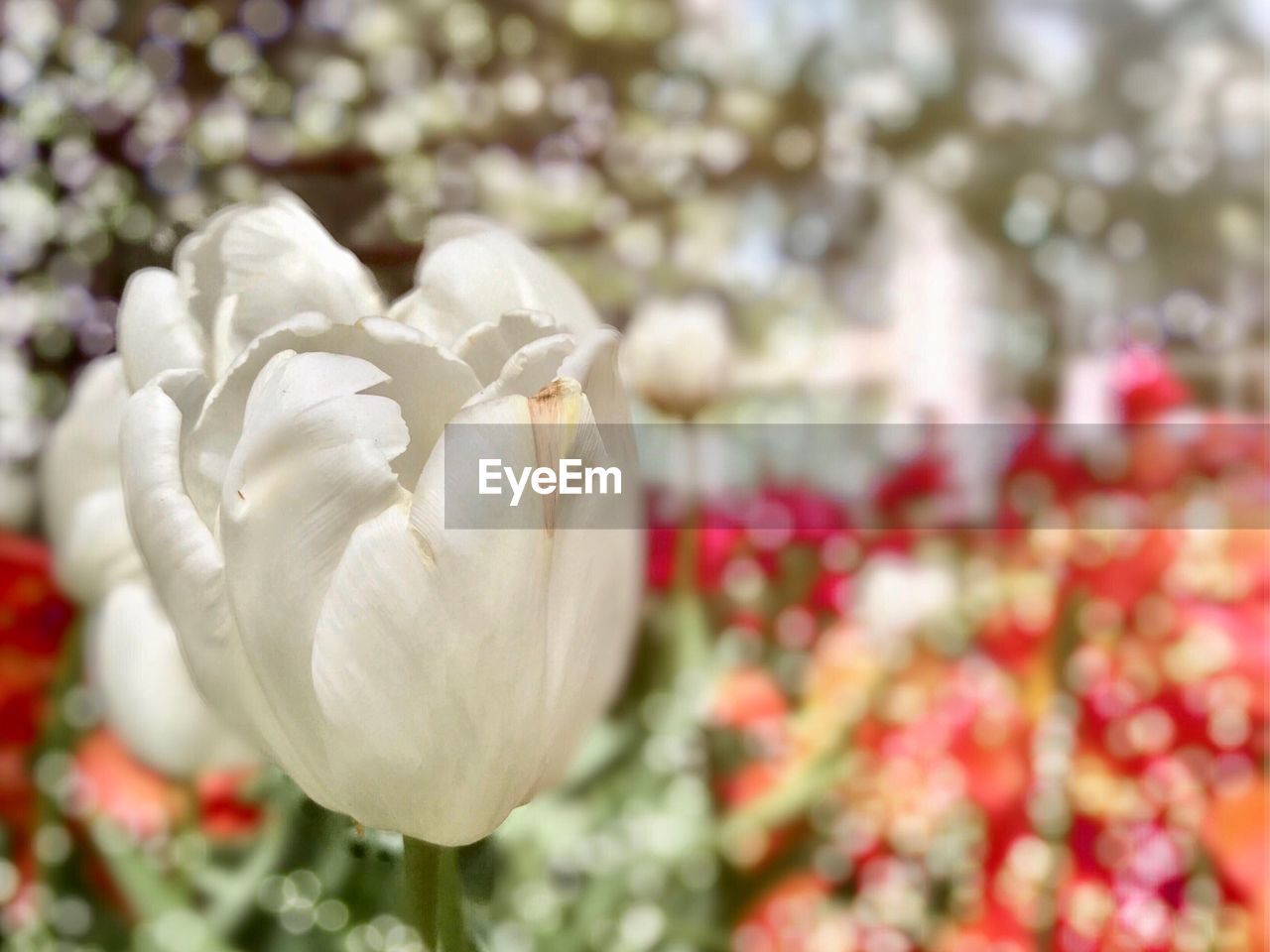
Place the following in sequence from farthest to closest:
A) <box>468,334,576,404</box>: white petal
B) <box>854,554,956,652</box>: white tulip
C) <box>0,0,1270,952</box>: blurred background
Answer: <box>854,554,956,652</box>: white tulip, <box>0,0,1270,952</box>: blurred background, <box>468,334,576,404</box>: white petal

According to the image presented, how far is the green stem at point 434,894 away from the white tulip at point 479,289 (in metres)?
0.05

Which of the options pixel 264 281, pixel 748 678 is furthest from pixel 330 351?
pixel 748 678

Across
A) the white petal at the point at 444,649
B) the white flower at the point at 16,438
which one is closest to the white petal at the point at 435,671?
the white petal at the point at 444,649

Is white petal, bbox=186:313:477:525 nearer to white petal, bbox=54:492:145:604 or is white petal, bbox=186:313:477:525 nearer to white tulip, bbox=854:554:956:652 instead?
white petal, bbox=54:492:145:604

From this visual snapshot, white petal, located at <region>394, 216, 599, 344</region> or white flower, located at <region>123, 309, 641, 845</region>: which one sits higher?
white petal, located at <region>394, 216, 599, 344</region>

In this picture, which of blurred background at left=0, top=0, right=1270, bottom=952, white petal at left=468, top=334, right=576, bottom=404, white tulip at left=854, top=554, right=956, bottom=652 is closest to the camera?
white petal at left=468, top=334, right=576, bottom=404

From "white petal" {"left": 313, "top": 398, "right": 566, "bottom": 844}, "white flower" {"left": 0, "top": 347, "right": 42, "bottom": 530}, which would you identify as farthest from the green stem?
"white flower" {"left": 0, "top": 347, "right": 42, "bottom": 530}

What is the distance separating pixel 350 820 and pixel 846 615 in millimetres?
270

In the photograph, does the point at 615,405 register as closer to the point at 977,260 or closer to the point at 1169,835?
the point at 1169,835

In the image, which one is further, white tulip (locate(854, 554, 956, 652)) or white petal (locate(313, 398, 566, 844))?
white tulip (locate(854, 554, 956, 652))

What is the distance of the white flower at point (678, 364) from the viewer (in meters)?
0.42

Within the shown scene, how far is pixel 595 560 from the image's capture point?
100 millimetres

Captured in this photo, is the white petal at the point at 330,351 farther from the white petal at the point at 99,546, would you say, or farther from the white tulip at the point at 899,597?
the white tulip at the point at 899,597

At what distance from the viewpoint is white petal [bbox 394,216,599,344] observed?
10 centimetres
